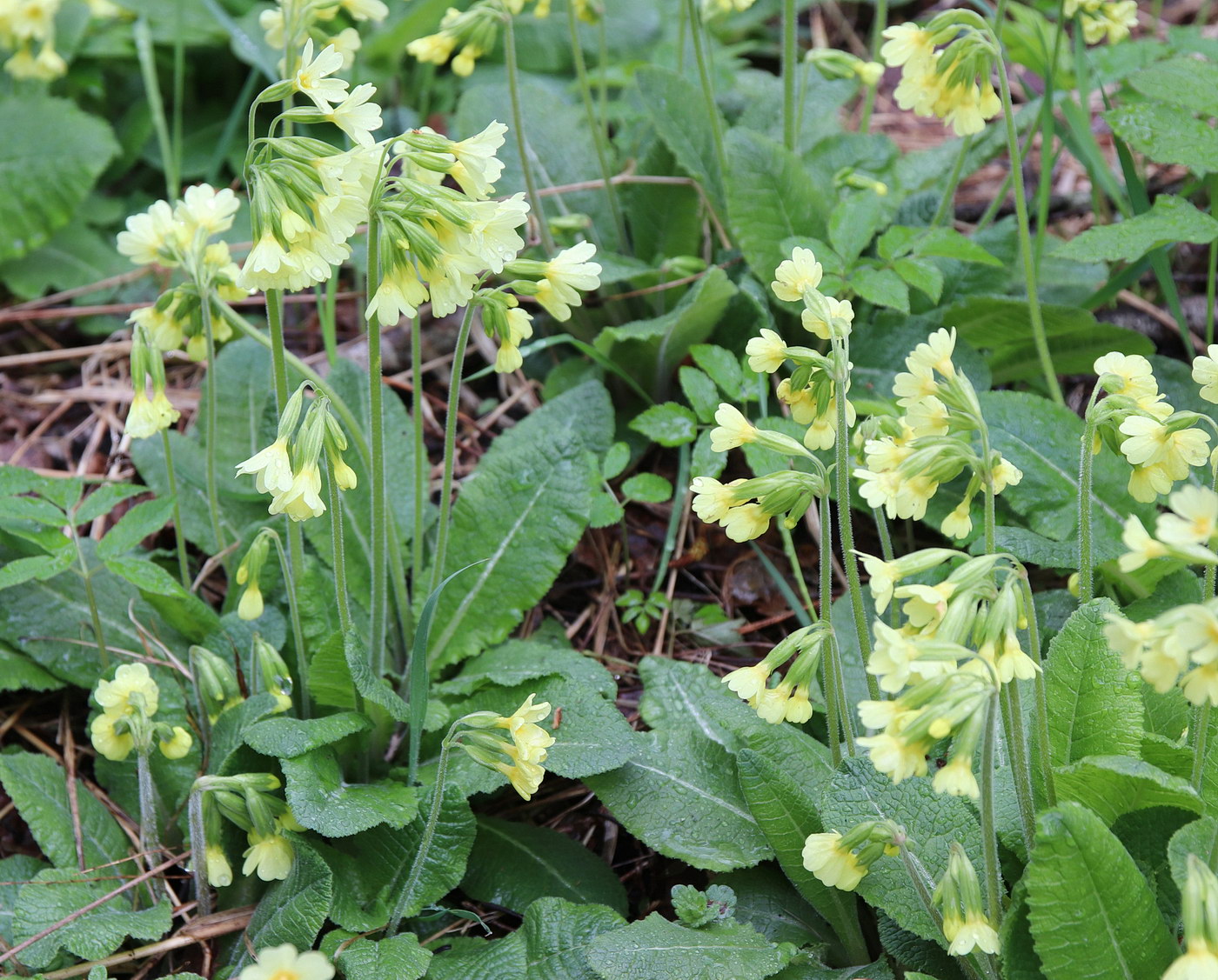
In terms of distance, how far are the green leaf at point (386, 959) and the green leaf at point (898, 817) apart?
2.69 feet

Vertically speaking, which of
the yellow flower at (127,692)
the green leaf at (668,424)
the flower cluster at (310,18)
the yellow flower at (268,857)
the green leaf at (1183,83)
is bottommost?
the yellow flower at (268,857)

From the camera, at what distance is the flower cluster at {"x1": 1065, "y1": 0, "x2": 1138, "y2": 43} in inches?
125

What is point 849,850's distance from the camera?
183 cm

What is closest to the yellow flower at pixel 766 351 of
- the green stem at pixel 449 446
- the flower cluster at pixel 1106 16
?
the green stem at pixel 449 446

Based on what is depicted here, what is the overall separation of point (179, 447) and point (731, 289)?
1.70 meters

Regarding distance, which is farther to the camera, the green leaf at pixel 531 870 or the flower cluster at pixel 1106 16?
the flower cluster at pixel 1106 16

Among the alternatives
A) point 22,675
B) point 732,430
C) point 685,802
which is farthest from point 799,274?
point 22,675

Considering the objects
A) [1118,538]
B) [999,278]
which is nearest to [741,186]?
[999,278]

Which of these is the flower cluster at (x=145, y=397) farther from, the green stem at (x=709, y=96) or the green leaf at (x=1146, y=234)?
the green leaf at (x=1146, y=234)

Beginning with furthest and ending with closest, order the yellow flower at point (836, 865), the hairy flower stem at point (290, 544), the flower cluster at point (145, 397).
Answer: the flower cluster at point (145, 397) → the hairy flower stem at point (290, 544) → the yellow flower at point (836, 865)

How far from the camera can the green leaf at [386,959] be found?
2.06 metres

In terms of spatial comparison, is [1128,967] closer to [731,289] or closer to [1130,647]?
[1130,647]

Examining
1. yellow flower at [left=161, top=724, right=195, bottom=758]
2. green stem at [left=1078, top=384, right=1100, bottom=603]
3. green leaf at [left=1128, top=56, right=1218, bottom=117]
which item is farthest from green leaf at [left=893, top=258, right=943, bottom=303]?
yellow flower at [left=161, top=724, right=195, bottom=758]

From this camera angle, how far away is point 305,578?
2693 millimetres
